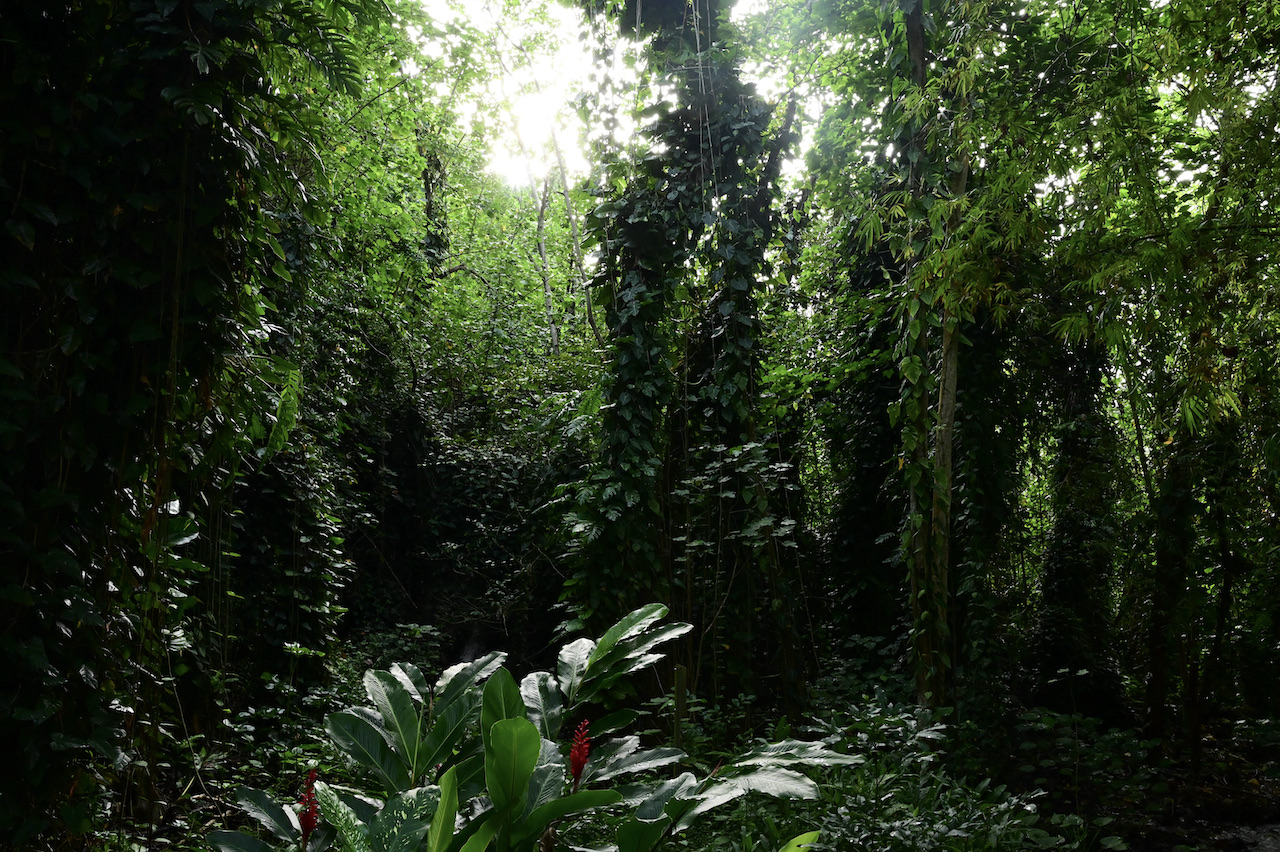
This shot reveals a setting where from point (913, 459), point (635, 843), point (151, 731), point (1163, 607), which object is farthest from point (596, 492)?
point (1163, 607)

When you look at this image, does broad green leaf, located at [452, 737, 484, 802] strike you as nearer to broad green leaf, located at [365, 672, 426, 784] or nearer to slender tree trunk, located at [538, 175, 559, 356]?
broad green leaf, located at [365, 672, 426, 784]

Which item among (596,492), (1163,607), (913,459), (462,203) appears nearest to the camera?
(913,459)

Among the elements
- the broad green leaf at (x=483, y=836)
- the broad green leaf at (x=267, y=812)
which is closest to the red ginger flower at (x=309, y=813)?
the broad green leaf at (x=267, y=812)

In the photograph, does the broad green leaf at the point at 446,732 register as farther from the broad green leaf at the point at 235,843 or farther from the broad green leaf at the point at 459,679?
the broad green leaf at the point at 235,843

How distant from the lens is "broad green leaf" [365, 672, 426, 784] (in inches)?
55.9

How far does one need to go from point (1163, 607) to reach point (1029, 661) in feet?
4.68

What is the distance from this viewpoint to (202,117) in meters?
1.70

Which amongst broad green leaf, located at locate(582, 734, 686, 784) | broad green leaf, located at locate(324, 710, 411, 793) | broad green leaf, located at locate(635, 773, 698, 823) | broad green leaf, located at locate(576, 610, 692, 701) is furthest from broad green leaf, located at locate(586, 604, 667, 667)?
broad green leaf, located at locate(324, 710, 411, 793)

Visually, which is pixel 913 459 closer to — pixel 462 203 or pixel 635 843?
pixel 635 843

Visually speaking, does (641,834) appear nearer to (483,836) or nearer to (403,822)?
(483,836)

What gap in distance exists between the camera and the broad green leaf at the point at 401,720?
4.66 feet

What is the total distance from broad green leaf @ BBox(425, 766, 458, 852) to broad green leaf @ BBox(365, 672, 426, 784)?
0.37 m

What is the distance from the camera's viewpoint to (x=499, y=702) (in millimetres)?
1396

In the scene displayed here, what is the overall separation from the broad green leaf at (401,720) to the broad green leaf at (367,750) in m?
0.02
